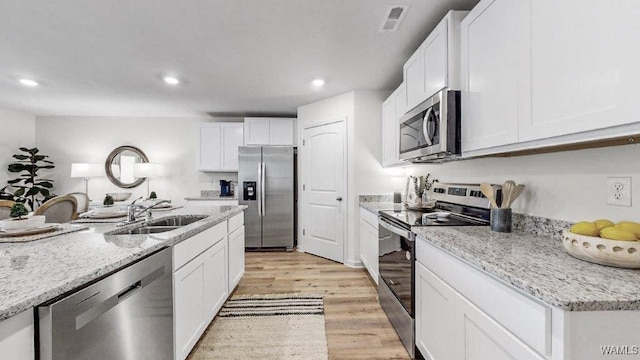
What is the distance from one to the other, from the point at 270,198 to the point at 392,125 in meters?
2.31

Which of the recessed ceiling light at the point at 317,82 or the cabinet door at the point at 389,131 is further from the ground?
the recessed ceiling light at the point at 317,82

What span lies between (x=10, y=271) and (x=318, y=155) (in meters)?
3.39

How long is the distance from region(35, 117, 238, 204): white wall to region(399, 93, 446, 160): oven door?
3.70 m

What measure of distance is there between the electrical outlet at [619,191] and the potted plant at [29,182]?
6707mm

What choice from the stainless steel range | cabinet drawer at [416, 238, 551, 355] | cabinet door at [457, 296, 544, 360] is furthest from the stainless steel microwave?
cabinet door at [457, 296, 544, 360]

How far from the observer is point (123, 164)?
203 inches

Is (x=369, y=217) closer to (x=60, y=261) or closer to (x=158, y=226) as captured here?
(x=158, y=226)

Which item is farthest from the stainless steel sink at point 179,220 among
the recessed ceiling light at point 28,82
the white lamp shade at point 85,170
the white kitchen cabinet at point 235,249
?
the white lamp shade at point 85,170

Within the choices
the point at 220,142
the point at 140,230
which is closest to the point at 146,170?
the point at 220,142

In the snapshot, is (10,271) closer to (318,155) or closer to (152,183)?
(318,155)

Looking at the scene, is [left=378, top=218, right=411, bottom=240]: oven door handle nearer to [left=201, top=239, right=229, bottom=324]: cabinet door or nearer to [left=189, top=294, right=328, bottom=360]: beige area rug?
[left=189, top=294, right=328, bottom=360]: beige area rug

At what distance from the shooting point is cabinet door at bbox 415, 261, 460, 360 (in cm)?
131

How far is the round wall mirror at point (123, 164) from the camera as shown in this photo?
16.9 feet

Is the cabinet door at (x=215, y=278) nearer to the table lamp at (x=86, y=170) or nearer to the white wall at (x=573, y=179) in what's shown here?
the white wall at (x=573, y=179)
